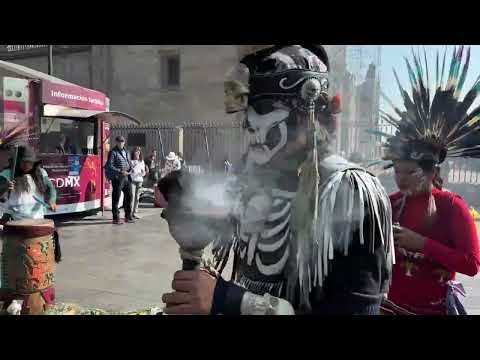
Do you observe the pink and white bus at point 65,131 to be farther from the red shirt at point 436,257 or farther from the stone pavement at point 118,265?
the red shirt at point 436,257

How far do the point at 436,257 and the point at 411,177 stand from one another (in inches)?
15.7

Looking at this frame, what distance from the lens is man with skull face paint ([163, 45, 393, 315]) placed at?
47.2 inches

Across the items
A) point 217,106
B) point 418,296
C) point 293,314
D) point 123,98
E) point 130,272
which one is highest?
point 123,98

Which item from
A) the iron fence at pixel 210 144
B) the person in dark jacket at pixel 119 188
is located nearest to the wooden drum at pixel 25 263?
the person in dark jacket at pixel 119 188

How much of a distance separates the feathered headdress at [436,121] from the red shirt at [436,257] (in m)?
0.25

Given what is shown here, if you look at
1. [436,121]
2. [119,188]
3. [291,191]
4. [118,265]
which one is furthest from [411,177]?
[119,188]

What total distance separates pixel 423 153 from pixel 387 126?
1.40ft

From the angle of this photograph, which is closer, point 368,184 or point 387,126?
point 368,184

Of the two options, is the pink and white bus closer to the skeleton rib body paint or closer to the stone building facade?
the stone building facade

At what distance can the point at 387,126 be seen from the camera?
1.65m

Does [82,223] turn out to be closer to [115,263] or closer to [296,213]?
[115,263]

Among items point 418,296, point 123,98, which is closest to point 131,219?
point 123,98
